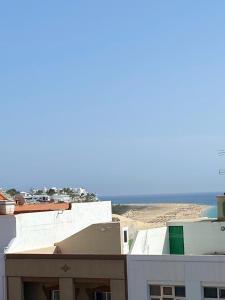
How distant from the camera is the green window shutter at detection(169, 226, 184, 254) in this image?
3075 cm

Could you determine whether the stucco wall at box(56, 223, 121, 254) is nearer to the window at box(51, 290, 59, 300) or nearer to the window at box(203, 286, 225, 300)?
the window at box(51, 290, 59, 300)

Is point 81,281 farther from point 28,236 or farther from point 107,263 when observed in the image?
point 28,236

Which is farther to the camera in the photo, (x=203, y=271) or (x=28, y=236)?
(x=28, y=236)

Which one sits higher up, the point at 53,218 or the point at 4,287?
the point at 53,218

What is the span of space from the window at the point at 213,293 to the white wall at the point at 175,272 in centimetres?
22

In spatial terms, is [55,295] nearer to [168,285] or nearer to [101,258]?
[101,258]

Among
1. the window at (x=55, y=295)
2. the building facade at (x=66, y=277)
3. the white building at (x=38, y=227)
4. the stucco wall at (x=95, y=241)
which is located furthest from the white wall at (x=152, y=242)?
the white building at (x=38, y=227)

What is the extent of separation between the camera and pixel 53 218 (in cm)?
3141

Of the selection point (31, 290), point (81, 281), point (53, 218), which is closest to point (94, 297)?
point (81, 281)

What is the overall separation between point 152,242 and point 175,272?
402 cm

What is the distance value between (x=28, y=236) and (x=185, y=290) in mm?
7756

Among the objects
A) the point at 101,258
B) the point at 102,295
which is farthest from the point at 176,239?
the point at 101,258

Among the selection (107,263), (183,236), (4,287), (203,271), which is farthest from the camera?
(183,236)

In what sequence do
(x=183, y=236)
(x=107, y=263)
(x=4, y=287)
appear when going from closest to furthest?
(x=107, y=263) < (x=4, y=287) < (x=183, y=236)
